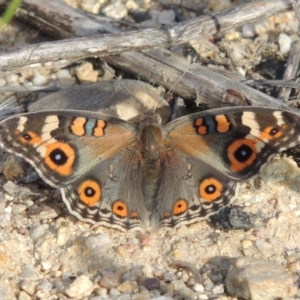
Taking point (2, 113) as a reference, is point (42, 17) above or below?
above

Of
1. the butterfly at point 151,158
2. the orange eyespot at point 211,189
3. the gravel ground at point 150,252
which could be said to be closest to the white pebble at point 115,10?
the gravel ground at point 150,252

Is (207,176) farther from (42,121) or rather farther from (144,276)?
(42,121)

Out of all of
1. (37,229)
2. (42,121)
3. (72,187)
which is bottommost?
(37,229)

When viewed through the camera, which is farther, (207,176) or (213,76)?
(213,76)

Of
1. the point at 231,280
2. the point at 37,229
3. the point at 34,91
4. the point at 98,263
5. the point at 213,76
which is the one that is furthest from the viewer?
the point at 34,91

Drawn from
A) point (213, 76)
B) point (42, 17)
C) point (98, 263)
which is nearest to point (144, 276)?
point (98, 263)

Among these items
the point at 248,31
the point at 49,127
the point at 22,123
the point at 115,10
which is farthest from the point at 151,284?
the point at 115,10

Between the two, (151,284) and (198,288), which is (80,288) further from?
(198,288)
